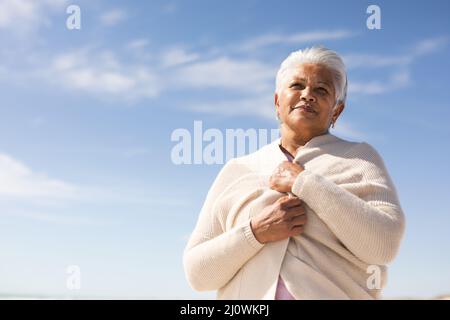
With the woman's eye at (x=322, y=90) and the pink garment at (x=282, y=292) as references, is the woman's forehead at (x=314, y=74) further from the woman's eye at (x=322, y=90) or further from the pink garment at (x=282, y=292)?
the pink garment at (x=282, y=292)

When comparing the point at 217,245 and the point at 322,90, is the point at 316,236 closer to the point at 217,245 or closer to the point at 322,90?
the point at 217,245

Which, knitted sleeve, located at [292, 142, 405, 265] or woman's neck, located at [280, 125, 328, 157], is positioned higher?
woman's neck, located at [280, 125, 328, 157]

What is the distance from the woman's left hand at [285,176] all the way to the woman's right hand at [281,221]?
40mm

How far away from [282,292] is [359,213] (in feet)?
1.07

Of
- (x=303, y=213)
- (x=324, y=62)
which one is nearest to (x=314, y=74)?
(x=324, y=62)

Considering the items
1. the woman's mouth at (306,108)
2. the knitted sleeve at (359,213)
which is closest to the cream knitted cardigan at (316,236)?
the knitted sleeve at (359,213)

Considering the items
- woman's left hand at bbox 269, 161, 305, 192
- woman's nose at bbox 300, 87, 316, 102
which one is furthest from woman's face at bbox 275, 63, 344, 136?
woman's left hand at bbox 269, 161, 305, 192

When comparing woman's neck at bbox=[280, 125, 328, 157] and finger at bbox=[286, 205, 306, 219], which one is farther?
woman's neck at bbox=[280, 125, 328, 157]

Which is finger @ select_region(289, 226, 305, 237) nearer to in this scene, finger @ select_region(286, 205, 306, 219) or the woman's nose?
finger @ select_region(286, 205, 306, 219)

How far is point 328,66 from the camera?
188 cm

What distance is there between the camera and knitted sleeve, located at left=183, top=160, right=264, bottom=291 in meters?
1.74

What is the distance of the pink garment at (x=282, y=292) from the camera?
1682 mm
